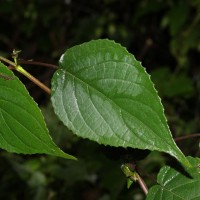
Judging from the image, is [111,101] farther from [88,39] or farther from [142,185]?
[88,39]

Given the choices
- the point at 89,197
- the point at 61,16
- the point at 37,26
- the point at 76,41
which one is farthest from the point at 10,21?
the point at 89,197

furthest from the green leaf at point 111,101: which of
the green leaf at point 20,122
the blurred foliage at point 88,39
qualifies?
the blurred foliage at point 88,39

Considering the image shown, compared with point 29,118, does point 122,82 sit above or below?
above

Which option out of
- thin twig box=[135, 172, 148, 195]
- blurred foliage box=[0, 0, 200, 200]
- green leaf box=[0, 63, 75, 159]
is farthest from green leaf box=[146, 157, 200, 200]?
blurred foliage box=[0, 0, 200, 200]

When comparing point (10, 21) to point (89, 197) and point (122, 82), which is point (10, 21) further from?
point (122, 82)

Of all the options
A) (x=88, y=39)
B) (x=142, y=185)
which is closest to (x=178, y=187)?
(x=142, y=185)

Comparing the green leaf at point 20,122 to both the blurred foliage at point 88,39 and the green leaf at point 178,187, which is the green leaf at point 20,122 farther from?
the blurred foliage at point 88,39
